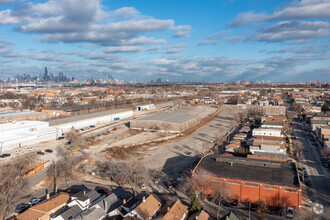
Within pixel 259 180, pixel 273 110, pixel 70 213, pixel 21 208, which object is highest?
pixel 273 110

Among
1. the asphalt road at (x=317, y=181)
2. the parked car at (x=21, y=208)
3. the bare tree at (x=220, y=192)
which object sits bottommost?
the parked car at (x=21, y=208)

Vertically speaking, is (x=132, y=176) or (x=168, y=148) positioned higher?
(x=132, y=176)

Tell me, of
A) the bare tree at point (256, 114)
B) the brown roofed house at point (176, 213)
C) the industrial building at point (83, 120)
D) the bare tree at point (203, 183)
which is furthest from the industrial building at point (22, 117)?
the bare tree at point (256, 114)

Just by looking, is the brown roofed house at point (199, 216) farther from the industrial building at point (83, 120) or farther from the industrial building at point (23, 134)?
the industrial building at point (83, 120)

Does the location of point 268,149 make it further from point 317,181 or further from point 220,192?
point 220,192

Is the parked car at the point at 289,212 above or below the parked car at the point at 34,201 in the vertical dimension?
above

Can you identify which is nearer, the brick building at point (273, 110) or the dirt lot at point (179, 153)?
the dirt lot at point (179, 153)

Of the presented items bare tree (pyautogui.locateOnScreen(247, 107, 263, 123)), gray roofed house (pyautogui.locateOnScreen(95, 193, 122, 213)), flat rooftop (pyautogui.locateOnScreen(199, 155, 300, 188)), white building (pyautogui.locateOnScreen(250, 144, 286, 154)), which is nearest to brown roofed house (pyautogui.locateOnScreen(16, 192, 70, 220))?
gray roofed house (pyautogui.locateOnScreen(95, 193, 122, 213))

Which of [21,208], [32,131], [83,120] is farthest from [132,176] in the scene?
[83,120]
